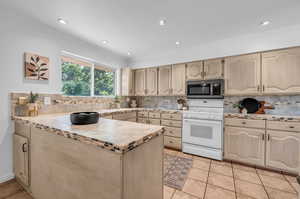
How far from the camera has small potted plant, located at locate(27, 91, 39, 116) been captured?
5.86 feet

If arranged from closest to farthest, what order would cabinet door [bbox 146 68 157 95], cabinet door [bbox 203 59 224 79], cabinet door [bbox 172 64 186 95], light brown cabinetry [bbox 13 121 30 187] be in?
1. light brown cabinetry [bbox 13 121 30 187]
2. cabinet door [bbox 203 59 224 79]
3. cabinet door [bbox 172 64 186 95]
4. cabinet door [bbox 146 68 157 95]

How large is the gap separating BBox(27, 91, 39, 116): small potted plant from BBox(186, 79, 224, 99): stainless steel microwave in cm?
290

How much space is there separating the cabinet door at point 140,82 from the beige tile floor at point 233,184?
7.79 feet

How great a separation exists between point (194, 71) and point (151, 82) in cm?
121

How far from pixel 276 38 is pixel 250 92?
106 centimetres

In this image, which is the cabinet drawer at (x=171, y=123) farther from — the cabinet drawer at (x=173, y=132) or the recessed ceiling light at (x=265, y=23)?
the recessed ceiling light at (x=265, y=23)

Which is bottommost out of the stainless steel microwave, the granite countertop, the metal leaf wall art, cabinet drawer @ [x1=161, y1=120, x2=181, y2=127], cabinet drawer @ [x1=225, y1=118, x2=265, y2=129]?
cabinet drawer @ [x1=161, y1=120, x2=181, y2=127]

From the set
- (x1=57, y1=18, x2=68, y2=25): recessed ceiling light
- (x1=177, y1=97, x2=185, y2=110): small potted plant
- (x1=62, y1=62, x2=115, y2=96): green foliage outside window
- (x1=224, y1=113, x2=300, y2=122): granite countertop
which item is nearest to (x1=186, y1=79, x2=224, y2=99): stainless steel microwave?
(x1=177, y1=97, x2=185, y2=110): small potted plant

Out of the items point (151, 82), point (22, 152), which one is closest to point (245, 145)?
point (151, 82)

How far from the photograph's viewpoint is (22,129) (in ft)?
5.25

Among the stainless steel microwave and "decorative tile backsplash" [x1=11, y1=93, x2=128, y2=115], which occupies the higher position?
the stainless steel microwave

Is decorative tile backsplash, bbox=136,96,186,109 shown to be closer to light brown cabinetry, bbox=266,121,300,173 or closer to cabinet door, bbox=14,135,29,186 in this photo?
light brown cabinetry, bbox=266,121,300,173

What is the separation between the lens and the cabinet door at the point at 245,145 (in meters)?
2.11

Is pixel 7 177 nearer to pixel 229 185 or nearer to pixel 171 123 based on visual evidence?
pixel 171 123
